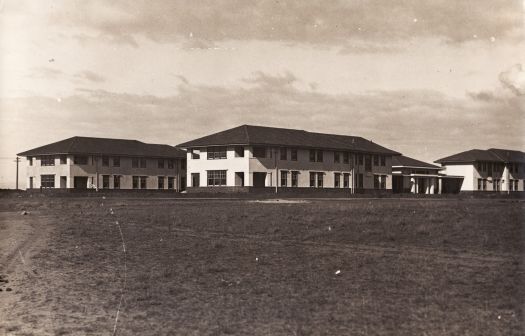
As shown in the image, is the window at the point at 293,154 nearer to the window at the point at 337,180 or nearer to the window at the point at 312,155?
the window at the point at 312,155

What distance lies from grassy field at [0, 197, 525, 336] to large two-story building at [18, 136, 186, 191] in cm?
4718

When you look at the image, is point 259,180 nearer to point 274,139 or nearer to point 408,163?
point 274,139

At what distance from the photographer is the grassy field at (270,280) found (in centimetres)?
675

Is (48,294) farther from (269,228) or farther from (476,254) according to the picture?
(269,228)

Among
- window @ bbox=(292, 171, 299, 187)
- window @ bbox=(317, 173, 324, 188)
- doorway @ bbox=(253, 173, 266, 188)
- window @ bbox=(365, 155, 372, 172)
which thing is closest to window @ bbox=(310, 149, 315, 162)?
window @ bbox=(317, 173, 324, 188)

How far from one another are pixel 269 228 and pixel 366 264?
7.62m

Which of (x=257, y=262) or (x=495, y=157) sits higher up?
(x=495, y=157)

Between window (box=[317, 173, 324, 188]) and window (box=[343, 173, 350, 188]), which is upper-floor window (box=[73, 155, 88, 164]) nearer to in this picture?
window (box=[317, 173, 324, 188])

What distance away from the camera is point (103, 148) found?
65938 mm

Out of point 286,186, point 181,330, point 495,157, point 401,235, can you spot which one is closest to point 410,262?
point 401,235

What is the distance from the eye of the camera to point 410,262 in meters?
11.2

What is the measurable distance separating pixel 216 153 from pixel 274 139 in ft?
18.4

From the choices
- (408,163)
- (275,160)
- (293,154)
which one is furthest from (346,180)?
(408,163)

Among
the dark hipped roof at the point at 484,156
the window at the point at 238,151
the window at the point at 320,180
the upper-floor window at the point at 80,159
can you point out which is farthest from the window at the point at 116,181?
the dark hipped roof at the point at 484,156
